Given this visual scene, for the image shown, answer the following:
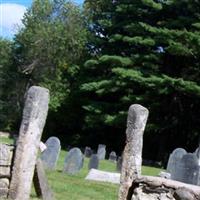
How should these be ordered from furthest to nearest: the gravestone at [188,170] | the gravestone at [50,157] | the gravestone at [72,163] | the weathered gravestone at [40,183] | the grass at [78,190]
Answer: the gravestone at [50,157], the gravestone at [72,163], the gravestone at [188,170], the grass at [78,190], the weathered gravestone at [40,183]

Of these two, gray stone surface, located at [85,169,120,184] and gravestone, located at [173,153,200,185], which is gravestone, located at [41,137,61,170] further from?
gravestone, located at [173,153,200,185]

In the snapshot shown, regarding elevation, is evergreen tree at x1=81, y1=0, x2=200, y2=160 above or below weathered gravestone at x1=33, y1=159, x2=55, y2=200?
above

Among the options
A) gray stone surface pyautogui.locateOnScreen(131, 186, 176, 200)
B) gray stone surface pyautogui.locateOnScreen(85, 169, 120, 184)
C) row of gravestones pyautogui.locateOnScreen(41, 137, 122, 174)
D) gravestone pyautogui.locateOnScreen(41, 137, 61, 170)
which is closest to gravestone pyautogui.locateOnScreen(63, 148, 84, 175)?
row of gravestones pyautogui.locateOnScreen(41, 137, 122, 174)

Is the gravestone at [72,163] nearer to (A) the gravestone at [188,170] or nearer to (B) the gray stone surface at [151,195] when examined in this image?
(A) the gravestone at [188,170]

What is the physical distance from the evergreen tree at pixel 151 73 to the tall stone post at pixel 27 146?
21978mm

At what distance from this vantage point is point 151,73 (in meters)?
33.0

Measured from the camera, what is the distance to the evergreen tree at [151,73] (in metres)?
32.0

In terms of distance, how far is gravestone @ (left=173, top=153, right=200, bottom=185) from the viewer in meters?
14.8

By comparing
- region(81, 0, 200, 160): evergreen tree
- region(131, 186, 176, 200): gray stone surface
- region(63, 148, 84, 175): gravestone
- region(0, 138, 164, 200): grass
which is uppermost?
region(81, 0, 200, 160): evergreen tree

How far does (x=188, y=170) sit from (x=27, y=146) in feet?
23.1

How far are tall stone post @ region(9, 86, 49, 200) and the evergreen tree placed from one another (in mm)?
21978

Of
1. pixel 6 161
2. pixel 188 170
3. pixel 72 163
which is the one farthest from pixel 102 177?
pixel 6 161

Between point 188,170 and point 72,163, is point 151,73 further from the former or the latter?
point 188,170

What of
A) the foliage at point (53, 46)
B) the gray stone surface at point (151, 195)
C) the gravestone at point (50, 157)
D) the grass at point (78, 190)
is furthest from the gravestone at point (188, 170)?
the foliage at point (53, 46)
